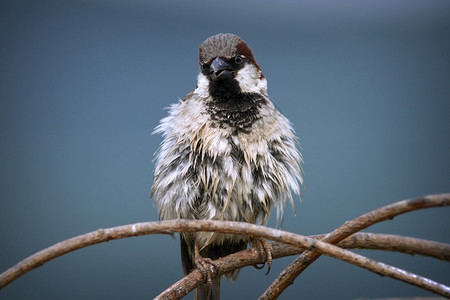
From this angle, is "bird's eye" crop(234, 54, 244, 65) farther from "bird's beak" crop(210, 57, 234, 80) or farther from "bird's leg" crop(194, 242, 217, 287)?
"bird's leg" crop(194, 242, 217, 287)

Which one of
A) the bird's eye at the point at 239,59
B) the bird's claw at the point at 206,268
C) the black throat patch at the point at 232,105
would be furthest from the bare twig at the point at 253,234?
the bird's eye at the point at 239,59

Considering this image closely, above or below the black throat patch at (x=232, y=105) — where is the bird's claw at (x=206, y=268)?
below

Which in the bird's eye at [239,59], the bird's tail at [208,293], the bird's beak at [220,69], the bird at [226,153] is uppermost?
the bird's eye at [239,59]

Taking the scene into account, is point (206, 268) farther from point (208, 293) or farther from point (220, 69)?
point (220, 69)

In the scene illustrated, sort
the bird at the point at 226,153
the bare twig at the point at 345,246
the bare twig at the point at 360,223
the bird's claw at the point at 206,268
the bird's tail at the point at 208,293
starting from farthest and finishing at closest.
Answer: the bird's tail at the point at 208,293 < the bird at the point at 226,153 < the bird's claw at the point at 206,268 < the bare twig at the point at 345,246 < the bare twig at the point at 360,223

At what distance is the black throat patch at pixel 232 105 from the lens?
1.37 meters

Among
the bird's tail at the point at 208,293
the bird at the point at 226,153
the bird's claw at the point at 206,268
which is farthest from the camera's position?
the bird's tail at the point at 208,293

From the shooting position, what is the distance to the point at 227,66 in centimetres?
140

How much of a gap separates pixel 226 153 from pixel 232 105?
0.53ft

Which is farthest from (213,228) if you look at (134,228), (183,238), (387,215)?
(183,238)

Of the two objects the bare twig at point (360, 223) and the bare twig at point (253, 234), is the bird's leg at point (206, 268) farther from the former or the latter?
the bare twig at point (253, 234)

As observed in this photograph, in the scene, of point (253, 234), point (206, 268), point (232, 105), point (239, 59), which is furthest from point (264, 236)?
point (239, 59)

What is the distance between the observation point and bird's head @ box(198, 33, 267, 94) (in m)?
1.40

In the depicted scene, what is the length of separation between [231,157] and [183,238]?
37 centimetres
